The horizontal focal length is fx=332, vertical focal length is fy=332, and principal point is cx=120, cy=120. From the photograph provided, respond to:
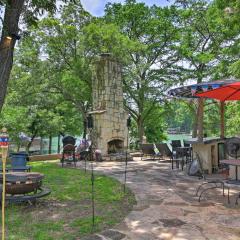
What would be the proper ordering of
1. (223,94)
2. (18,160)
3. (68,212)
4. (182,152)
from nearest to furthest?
(68,212), (18,160), (223,94), (182,152)

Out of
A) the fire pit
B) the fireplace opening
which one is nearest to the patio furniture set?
the fireplace opening

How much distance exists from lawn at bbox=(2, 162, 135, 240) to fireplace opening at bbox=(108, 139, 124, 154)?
6775 millimetres

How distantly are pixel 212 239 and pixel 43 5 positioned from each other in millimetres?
5389

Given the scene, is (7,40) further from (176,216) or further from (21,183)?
(176,216)

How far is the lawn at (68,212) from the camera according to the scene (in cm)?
446

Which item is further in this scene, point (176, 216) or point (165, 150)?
point (165, 150)

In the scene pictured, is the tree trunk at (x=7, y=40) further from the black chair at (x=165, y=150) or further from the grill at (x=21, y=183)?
the black chair at (x=165, y=150)

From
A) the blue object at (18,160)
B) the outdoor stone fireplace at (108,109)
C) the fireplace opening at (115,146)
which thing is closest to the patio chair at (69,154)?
the outdoor stone fireplace at (108,109)

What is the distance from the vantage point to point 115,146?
15.1 meters

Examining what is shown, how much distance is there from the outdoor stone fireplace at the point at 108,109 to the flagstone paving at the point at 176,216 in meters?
6.64

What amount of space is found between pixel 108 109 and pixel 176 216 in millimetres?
9796

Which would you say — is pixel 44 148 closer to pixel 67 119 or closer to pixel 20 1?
pixel 67 119

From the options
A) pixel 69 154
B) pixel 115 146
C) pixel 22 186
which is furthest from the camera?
pixel 115 146

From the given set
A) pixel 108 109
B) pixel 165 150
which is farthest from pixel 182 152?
pixel 108 109
